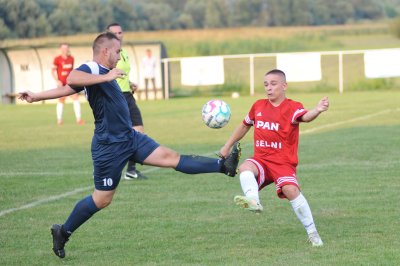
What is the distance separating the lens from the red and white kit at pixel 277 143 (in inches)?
330

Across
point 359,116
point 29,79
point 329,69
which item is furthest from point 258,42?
point 359,116

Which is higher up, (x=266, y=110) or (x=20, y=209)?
(x=266, y=110)

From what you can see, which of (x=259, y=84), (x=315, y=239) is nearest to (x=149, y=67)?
(x=259, y=84)

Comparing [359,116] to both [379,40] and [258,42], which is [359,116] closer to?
[258,42]

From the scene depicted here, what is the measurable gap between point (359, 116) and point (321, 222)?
48.3ft

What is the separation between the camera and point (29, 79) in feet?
123

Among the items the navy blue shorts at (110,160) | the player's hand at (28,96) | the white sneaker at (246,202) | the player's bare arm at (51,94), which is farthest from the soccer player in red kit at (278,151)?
the player's hand at (28,96)

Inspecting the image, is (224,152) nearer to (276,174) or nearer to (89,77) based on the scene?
(276,174)

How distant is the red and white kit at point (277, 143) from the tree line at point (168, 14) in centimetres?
3504

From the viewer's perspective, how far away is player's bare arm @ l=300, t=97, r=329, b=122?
789 centimetres

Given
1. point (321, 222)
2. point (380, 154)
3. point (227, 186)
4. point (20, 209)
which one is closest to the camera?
point (321, 222)

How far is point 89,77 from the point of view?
777 centimetres

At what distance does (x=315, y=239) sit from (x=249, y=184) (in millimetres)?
735

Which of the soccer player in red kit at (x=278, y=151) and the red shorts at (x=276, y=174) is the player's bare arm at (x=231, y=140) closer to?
the soccer player in red kit at (x=278, y=151)
